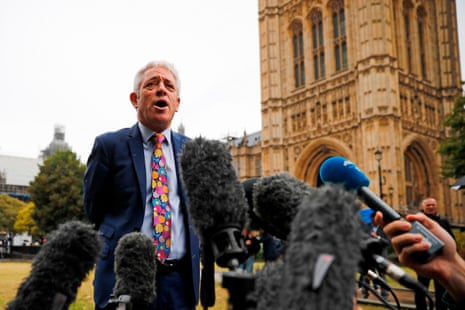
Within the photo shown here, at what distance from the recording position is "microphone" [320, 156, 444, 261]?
52.7 inches

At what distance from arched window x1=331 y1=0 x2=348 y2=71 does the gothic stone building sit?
9cm

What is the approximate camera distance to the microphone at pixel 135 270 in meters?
1.90

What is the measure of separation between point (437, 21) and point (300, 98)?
48.7 ft

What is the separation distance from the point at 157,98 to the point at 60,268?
5.56 ft

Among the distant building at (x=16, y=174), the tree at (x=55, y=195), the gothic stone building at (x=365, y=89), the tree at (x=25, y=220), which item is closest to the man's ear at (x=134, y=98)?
the gothic stone building at (x=365, y=89)

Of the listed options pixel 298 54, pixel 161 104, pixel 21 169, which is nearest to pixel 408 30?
pixel 298 54

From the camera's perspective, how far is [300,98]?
36.3m

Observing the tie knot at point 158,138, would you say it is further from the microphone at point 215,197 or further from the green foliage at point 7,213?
the green foliage at point 7,213

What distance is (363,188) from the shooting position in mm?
1482

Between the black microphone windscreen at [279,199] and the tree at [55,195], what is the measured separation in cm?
3339

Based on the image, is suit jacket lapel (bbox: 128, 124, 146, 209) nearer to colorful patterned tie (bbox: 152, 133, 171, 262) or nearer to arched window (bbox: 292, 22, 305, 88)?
colorful patterned tie (bbox: 152, 133, 171, 262)

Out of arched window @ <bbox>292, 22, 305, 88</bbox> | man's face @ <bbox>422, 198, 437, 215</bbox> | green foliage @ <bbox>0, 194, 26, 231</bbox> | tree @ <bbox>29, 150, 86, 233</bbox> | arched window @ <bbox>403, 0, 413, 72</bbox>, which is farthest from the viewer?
green foliage @ <bbox>0, 194, 26, 231</bbox>

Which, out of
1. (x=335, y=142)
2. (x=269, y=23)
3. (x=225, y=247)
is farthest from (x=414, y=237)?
(x=269, y=23)

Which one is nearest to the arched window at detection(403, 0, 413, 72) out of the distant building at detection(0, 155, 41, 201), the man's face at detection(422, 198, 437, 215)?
the man's face at detection(422, 198, 437, 215)
